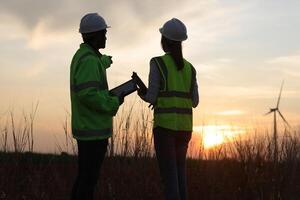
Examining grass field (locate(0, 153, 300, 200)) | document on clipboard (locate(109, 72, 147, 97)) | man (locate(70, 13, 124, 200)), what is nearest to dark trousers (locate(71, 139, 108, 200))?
man (locate(70, 13, 124, 200))

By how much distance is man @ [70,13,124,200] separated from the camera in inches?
211

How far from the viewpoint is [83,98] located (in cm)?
535

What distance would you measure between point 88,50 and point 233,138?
487 centimetres

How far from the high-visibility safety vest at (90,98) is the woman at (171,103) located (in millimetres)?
430

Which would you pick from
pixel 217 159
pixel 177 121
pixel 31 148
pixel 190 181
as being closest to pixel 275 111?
pixel 217 159

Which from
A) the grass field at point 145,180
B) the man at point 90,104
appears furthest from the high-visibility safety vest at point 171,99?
the grass field at point 145,180

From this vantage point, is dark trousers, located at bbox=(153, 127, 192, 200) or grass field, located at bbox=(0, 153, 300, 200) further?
grass field, located at bbox=(0, 153, 300, 200)

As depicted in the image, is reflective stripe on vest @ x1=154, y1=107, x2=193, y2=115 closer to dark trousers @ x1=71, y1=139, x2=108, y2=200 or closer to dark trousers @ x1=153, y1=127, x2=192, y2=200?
dark trousers @ x1=153, y1=127, x2=192, y2=200

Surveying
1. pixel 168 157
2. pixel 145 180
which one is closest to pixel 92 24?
pixel 168 157

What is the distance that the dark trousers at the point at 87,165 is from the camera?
213 inches

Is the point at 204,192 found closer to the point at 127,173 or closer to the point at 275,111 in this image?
the point at 127,173

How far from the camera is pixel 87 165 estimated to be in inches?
213

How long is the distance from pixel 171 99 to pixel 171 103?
0.04 meters

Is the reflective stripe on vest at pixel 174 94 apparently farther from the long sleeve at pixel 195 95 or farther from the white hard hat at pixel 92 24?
the white hard hat at pixel 92 24
